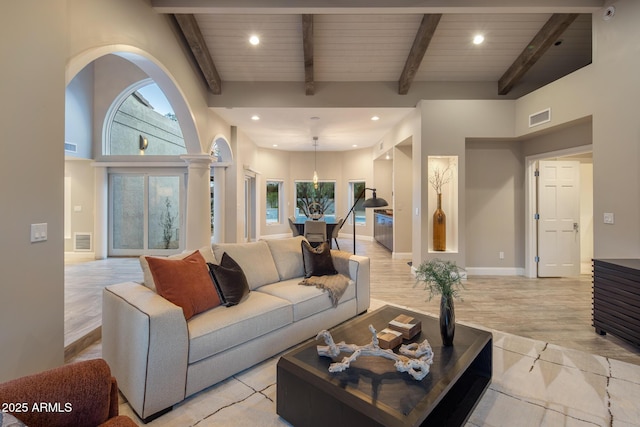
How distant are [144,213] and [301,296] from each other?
17.9 feet

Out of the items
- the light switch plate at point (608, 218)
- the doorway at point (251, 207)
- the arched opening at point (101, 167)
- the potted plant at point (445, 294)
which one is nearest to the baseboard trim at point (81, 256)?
the arched opening at point (101, 167)

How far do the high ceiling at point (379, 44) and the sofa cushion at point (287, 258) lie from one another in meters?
2.86

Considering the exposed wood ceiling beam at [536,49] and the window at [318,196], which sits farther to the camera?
the window at [318,196]

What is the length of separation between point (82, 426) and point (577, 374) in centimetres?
313

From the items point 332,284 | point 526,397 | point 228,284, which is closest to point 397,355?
point 526,397

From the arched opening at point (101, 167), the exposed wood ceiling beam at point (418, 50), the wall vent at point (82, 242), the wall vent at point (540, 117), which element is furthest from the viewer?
the wall vent at point (82, 242)

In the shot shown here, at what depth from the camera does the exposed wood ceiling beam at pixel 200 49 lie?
12.5 ft

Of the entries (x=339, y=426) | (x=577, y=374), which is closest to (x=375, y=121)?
(x=577, y=374)

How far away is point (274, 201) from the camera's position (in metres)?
9.93

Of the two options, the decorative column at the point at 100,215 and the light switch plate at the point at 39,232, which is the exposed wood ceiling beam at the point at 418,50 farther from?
the decorative column at the point at 100,215

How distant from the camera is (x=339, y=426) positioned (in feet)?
4.42

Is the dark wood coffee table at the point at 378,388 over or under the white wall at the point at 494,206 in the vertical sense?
under

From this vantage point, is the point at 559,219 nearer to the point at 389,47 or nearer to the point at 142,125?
the point at 389,47

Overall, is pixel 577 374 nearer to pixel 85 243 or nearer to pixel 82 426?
pixel 82 426
